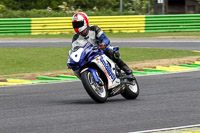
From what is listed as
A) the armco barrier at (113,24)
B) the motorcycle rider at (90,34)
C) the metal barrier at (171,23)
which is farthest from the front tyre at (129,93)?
the metal barrier at (171,23)

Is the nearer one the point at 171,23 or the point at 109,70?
the point at 109,70

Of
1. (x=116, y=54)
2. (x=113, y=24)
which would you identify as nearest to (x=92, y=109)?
(x=116, y=54)

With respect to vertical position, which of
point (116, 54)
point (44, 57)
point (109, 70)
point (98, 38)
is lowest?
point (44, 57)

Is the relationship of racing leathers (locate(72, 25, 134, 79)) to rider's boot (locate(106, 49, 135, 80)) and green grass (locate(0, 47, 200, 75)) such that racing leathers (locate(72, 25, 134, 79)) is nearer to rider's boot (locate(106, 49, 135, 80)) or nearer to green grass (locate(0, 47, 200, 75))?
rider's boot (locate(106, 49, 135, 80))

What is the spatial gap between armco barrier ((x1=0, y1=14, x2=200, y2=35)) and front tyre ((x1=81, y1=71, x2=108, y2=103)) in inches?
798

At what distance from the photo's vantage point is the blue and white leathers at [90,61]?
312 inches

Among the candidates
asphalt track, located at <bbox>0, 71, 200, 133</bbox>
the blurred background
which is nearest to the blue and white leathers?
asphalt track, located at <bbox>0, 71, 200, 133</bbox>

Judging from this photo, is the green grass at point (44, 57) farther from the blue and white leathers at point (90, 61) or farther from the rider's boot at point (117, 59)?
the blue and white leathers at point (90, 61)

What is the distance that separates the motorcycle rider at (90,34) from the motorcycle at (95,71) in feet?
0.36

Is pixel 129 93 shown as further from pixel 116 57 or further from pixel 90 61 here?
pixel 90 61

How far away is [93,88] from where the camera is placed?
26.2 ft

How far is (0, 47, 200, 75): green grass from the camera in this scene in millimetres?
14689

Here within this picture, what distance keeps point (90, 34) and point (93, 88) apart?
3.35ft

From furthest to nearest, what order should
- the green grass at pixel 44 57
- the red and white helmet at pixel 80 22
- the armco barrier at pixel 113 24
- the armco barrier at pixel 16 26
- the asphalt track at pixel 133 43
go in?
1. the armco barrier at pixel 16 26
2. the armco barrier at pixel 113 24
3. the asphalt track at pixel 133 43
4. the green grass at pixel 44 57
5. the red and white helmet at pixel 80 22
